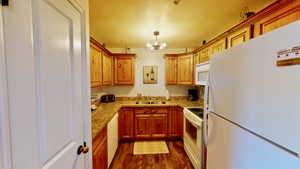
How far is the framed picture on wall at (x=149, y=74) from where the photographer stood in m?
3.94

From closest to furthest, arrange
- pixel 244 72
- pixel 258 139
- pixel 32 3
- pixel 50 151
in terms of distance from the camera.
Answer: pixel 32 3
pixel 50 151
pixel 258 139
pixel 244 72

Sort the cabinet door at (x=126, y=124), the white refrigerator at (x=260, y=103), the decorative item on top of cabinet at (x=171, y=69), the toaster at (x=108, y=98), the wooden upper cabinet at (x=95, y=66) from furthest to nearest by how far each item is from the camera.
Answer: the decorative item on top of cabinet at (x=171, y=69)
the toaster at (x=108, y=98)
the cabinet door at (x=126, y=124)
the wooden upper cabinet at (x=95, y=66)
the white refrigerator at (x=260, y=103)

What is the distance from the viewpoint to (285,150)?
2.27ft

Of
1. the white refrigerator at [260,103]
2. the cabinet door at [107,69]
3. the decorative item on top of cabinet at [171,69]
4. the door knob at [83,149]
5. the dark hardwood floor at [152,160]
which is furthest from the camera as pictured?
the decorative item on top of cabinet at [171,69]

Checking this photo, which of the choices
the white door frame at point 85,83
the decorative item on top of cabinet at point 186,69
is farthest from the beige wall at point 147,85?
the white door frame at point 85,83

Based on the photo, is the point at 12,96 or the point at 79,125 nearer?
the point at 12,96

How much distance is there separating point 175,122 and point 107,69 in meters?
1.98

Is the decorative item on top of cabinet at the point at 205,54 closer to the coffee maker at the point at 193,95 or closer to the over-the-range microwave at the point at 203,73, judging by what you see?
the over-the-range microwave at the point at 203,73

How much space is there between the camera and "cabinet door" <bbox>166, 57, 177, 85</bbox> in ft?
12.2

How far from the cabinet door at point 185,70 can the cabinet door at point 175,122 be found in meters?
0.72

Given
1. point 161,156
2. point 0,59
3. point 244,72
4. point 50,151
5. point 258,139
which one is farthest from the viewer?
point 161,156

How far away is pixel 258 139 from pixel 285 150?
6.3 inches

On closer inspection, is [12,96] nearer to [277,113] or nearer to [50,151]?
[50,151]

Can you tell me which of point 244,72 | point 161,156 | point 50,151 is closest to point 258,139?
point 244,72
